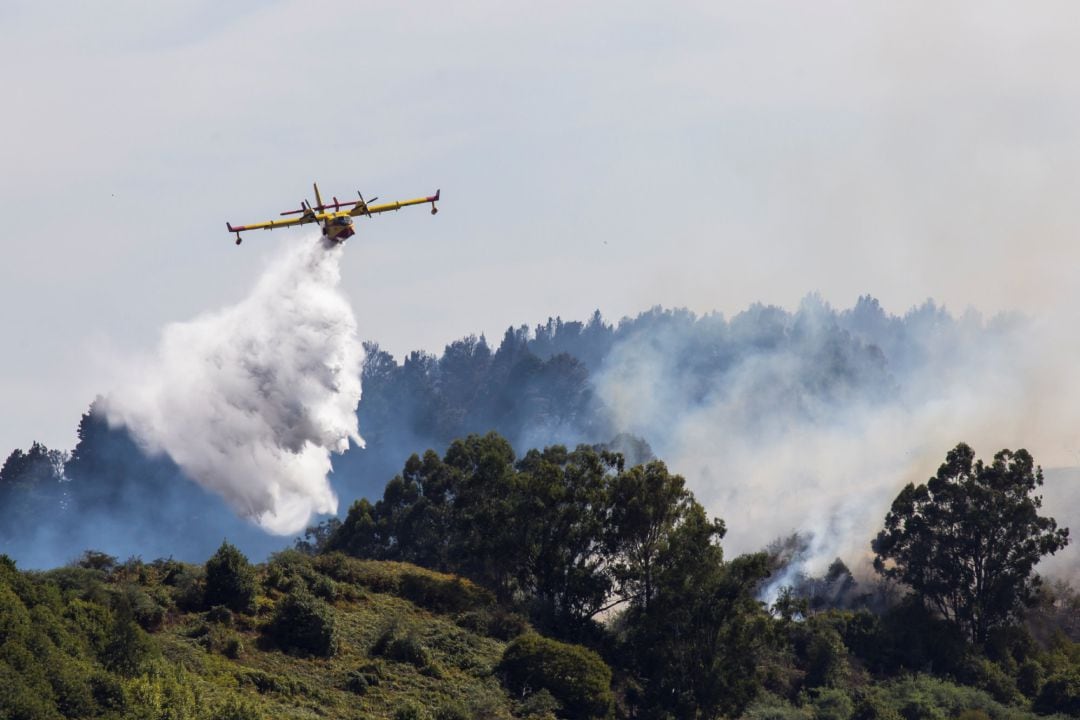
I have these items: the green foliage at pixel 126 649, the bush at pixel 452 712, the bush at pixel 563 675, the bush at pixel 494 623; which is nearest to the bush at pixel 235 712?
the green foliage at pixel 126 649

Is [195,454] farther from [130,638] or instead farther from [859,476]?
[859,476]

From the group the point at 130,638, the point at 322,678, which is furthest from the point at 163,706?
the point at 322,678

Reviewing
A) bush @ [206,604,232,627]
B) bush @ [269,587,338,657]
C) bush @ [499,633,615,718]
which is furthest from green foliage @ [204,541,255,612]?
bush @ [499,633,615,718]

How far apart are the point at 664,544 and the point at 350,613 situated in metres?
15.2

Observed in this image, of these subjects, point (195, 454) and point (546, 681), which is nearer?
point (546, 681)

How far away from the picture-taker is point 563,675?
67.8 m

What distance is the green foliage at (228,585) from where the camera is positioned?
67562 mm

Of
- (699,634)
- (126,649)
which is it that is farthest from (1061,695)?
(126,649)

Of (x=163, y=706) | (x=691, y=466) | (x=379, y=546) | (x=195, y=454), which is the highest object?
(x=691, y=466)

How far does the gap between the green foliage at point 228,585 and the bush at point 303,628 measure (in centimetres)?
156

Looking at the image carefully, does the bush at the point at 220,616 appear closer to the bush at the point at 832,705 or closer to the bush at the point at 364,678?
the bush at the point at 364,678

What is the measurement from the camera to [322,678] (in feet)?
208

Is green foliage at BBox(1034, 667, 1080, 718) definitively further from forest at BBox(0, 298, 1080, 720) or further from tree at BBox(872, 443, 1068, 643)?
tree at BBox(872, 443, 1068, 643)

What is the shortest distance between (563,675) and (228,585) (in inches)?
576
